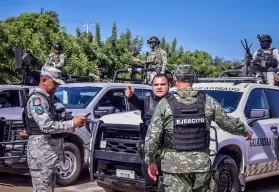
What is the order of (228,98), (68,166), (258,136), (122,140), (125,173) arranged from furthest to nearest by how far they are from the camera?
1. (68,166)
2. (228,98)
3. (258,136)
4. (122,140)
5. (125,173)

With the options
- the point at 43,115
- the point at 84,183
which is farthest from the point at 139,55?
the point at 43,115

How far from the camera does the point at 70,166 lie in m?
7.40

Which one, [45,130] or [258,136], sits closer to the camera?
[45,130]

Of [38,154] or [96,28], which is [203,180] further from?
[96,28]

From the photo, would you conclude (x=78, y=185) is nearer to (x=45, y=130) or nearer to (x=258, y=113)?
(x=258, y=113)

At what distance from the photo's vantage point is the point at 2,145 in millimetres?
6930

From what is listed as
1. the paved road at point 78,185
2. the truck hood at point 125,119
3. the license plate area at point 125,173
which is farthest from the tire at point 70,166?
the license plate area at point 125,173

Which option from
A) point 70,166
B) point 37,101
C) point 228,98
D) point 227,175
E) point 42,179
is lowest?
point 70,166

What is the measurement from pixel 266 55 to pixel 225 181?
4.15m

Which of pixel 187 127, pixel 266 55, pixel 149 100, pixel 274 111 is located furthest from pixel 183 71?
pixel 266 55

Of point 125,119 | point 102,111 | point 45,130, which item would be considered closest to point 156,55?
point 102,111

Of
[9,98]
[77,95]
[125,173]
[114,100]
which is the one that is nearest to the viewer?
[125,173]

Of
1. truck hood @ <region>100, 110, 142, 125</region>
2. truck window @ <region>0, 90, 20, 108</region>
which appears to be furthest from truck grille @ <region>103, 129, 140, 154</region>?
truck window @ <region>0, 90, 20, 108</region>

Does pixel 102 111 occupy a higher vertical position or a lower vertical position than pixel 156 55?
lower
